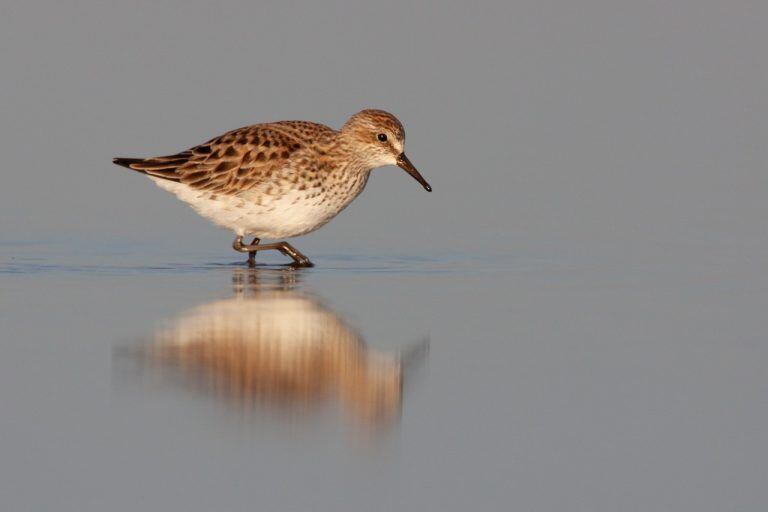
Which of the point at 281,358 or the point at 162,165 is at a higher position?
the point at 162,165

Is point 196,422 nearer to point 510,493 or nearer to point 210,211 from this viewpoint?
point 510,493

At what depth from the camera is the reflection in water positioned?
8.75m

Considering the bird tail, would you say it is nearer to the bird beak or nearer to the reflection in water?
the bird beak

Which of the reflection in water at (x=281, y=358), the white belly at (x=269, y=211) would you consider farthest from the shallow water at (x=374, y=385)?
the white belly at (x=269, y=211)

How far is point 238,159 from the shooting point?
15289 mm

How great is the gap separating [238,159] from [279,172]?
1.77ft

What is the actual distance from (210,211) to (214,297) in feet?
10.9

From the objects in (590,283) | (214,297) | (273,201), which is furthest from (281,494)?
(273,201)

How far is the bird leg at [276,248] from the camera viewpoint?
14.8 meters

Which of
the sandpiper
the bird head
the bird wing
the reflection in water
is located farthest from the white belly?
the reflection in water

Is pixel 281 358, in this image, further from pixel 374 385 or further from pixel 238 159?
pixel 238 159

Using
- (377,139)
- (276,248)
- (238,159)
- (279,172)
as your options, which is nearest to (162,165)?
(238,159)

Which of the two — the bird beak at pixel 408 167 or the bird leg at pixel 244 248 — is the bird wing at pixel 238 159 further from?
the bird beak at pixel 408 167

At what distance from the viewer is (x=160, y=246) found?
1619cm
